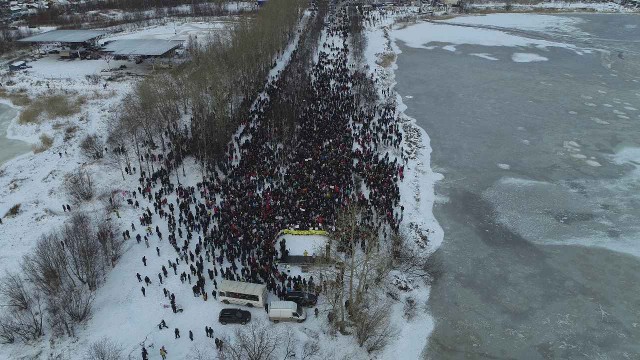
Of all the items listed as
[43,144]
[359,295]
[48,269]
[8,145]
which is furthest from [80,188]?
[359,295]

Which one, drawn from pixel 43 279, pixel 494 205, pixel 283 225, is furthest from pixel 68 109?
pixel 494 205

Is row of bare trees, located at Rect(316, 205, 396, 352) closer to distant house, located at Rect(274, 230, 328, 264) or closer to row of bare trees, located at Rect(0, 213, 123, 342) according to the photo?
distant house, located at Rect(274, 230, 328, 264)

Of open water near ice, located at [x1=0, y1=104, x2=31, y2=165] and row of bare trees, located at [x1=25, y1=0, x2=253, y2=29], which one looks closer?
open water near ice, located at [x1=0, y1=104, x2=31, y2=165]

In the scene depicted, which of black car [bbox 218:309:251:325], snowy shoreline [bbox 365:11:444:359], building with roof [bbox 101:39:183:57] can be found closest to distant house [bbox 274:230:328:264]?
black car [bbox 218:309:251:325]

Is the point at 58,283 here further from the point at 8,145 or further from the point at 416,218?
the point at 8,145

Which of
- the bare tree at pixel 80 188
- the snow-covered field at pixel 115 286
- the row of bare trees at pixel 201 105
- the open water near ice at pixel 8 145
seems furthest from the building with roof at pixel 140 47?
the bare tree at pixel 80 188

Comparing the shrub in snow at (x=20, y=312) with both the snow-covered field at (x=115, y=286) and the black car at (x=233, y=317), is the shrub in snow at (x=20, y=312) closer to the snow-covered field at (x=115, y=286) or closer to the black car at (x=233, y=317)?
the snow-covered field at (x=115, y=286)

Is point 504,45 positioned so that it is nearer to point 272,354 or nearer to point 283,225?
point 283,225
